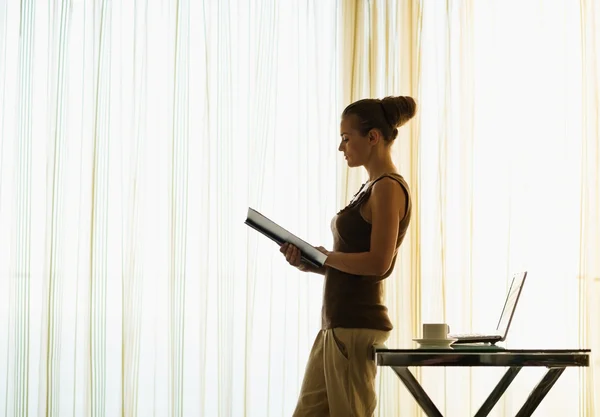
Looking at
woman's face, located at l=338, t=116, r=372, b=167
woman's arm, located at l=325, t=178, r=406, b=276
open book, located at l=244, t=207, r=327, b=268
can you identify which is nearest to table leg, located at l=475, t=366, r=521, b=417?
woman's arm, located at l=325, t=178, r=406, b=276

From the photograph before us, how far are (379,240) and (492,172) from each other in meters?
1.29

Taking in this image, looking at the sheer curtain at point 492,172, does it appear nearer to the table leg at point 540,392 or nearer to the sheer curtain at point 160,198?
the sheer curtain at point 160,198

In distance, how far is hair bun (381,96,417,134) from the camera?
6.73ft

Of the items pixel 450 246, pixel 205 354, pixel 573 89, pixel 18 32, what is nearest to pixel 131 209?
pixel 205 354

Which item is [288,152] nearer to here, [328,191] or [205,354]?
[328,191]

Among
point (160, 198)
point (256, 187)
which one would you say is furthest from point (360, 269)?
point (160, 198)

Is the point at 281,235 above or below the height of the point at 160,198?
below

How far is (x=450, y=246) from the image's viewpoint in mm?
3035

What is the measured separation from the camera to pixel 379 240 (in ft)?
6.25

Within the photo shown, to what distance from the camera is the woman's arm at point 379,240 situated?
74.9 inches

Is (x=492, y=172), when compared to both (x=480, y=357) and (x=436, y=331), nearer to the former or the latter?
(x=436, y=331)

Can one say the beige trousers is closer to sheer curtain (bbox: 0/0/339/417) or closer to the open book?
the open book

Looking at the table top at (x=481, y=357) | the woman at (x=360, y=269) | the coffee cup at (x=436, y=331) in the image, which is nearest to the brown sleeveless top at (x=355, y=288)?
the woman at (x=360, y=269)

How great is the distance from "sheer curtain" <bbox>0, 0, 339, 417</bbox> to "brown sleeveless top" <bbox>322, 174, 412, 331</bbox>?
3.29 feet
